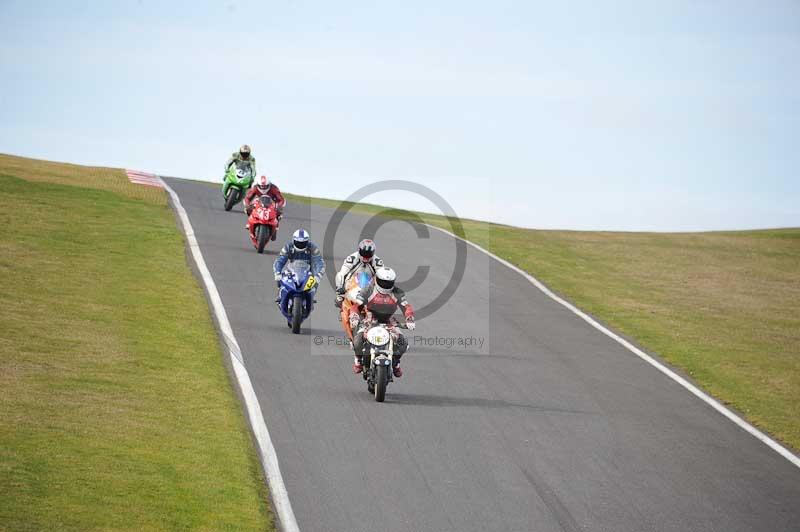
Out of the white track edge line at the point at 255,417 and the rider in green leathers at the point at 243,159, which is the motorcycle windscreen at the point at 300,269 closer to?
the white track edge line at the point at 255,417

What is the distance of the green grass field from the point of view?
12.4m

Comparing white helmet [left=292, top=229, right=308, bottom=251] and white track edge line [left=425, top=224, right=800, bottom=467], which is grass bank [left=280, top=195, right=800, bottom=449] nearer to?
white track edge line [left=425, top=224, right=800, bottom=467]

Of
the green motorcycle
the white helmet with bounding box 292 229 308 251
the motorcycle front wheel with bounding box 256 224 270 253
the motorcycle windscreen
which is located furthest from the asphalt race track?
the green motorcycle

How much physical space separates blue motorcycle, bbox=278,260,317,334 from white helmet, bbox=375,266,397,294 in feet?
13.5

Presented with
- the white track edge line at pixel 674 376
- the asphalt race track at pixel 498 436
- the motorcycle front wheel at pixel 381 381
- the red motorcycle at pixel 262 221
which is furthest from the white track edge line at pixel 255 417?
the white track edge line at pixel 674 376

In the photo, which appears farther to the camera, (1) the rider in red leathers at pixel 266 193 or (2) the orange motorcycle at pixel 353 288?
(1) the rider in red leathers at pixel 266 193

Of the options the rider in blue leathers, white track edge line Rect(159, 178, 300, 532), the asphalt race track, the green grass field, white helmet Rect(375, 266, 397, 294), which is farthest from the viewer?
the rider in blue leathers

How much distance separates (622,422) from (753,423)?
268 cm

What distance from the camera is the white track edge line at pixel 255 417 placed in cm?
1267

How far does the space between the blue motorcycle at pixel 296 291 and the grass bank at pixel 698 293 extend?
766 cm

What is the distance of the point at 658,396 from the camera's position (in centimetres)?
1950

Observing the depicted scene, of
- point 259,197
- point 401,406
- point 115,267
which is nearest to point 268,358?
point 401,406

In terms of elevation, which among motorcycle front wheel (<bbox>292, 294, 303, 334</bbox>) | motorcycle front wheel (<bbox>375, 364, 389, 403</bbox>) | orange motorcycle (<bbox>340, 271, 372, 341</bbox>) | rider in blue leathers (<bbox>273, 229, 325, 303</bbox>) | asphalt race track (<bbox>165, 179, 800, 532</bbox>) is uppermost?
rider in blue leathers (<bbox>273, 229, 325, 303</bbox>)

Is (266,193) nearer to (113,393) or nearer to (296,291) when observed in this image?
(296,291)
